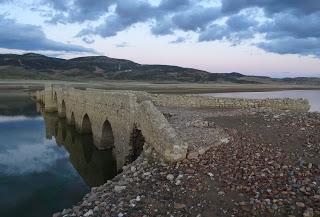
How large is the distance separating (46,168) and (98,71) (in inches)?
5528

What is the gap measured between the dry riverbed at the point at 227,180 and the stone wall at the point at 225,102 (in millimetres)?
6279

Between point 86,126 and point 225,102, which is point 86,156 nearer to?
point 86,126

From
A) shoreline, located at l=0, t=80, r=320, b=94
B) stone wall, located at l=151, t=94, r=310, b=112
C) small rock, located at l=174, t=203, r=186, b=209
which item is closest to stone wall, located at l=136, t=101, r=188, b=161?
small rock, located at l=174, t=203, r=186, b=209

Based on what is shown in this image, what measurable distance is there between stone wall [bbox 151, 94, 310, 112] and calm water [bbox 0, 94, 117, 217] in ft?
12.4

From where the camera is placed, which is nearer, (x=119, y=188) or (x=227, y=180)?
(x=227, y=180)

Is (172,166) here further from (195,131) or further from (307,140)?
(307,140)

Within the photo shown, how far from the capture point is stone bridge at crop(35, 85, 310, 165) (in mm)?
10029

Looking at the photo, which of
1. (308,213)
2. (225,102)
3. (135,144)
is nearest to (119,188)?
(308,213)

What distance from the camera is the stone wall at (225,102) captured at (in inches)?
697

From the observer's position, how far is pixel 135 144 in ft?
50.3

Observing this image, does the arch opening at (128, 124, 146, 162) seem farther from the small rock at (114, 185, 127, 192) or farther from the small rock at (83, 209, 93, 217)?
the small rock at (83, 209, 93, 217)

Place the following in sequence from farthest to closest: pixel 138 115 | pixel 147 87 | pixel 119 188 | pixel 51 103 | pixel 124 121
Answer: pixel 147 87, pixel 51 103, pixel 124 121, pixel 138 115, pixel 119 188

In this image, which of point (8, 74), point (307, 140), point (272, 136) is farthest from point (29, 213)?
point (8, 74)

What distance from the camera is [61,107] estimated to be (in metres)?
37.4
